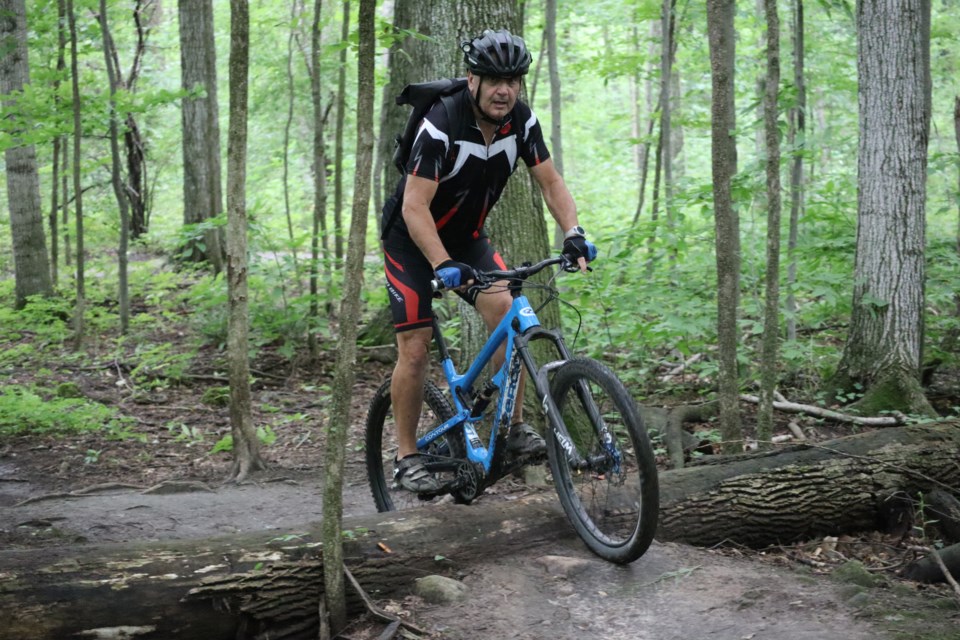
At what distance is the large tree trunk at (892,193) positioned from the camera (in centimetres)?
680

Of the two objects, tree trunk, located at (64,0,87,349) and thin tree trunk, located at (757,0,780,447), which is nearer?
thin tree trunk, located at (757,0,780,447)

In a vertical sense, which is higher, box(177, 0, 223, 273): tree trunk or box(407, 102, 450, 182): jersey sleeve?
box(177, 0, 223, 273): tree trunk

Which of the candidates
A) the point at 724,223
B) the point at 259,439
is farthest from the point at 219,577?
the point at 259,439

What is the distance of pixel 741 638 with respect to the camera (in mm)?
3303

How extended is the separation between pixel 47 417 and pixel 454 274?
5.94 m

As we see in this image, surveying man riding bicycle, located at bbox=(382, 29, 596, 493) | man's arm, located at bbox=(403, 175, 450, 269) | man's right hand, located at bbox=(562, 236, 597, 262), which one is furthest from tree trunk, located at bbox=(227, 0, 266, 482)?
man's right hand, located at bbox=(562, 236, 597, 262)

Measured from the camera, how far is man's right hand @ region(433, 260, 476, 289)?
3857mm

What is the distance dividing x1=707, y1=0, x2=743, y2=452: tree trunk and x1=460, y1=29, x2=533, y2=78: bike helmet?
178 centimetres

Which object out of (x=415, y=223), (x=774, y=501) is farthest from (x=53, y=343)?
(x=774, y=501)

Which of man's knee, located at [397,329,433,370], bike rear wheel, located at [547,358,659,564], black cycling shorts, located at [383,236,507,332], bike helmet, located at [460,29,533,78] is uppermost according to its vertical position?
bike helmet, located at [460,29,533,78]

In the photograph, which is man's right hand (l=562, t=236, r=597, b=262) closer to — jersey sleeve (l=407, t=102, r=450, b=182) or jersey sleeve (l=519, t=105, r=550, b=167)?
jersey sleeve (l=519, t=105, r=550, b=167)

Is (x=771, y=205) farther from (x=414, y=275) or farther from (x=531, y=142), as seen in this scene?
(x=414, y=275)

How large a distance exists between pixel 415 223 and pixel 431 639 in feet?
6.40

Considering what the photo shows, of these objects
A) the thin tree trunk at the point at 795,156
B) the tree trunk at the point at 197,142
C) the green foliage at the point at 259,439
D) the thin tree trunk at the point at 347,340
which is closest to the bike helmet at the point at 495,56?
the thin tree trunk at the point at 347,340
